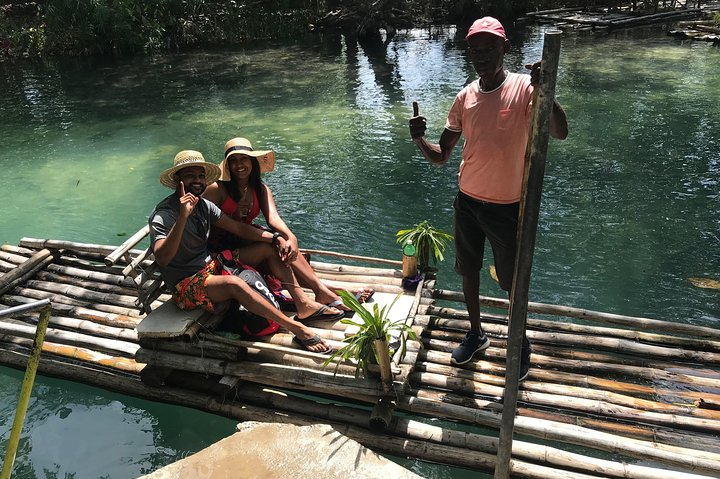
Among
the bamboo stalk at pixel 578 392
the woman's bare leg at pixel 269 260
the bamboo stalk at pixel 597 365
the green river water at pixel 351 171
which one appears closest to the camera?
the bamboo stalk at pixel 578 392

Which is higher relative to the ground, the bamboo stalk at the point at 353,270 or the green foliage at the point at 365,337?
the green foliage at the point at 365,337

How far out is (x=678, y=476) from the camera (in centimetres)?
305

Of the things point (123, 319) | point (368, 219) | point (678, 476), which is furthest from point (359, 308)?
point (368, 219)

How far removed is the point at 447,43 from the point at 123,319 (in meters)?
18.6

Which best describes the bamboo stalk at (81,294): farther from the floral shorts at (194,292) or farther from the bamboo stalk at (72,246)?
the floral shorts at (194,292)

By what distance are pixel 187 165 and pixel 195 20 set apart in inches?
858

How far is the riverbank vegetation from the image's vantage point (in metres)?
21.0

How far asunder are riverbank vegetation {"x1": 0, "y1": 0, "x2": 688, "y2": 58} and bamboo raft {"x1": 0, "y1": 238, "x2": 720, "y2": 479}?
19.3m

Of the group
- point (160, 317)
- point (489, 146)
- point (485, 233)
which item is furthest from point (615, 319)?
point (160, 317)

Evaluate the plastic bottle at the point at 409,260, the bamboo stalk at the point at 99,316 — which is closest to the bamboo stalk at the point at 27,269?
the bamboo stalk at the point at 99,316

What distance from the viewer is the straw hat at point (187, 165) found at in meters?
3.88

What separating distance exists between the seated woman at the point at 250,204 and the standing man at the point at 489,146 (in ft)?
3.65

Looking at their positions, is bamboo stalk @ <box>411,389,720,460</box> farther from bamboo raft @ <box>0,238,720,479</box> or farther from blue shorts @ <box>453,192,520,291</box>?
blue shorts @ <box>453,192,520,291</box>

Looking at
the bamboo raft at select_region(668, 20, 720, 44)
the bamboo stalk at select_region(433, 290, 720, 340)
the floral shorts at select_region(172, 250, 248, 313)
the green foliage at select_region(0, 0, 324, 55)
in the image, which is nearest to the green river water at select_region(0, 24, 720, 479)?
the bamboo raft at select_region(668, 20, 720, 44)
